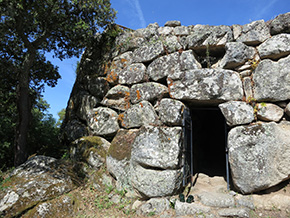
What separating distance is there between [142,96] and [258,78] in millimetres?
2985

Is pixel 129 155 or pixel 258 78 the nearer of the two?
pixel 258 78

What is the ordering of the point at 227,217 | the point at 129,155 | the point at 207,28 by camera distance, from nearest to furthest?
the point at 227,217 → the point at 129,155 → the point at 207,28

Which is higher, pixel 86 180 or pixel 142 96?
pixel 142 96

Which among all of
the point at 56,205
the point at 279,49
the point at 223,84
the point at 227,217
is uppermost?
the point at 279,49

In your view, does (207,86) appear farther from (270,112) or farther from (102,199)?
(102,199)

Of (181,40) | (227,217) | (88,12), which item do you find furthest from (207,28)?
(227,217)

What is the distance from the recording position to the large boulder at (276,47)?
4715mm

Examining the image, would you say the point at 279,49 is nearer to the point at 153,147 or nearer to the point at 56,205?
the point at 153,147

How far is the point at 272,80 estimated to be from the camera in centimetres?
467

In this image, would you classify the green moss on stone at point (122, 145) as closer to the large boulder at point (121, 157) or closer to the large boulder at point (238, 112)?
the large boulder at point (121, 157)

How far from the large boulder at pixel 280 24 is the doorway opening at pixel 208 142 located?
2741mm

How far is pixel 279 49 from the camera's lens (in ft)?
15.5

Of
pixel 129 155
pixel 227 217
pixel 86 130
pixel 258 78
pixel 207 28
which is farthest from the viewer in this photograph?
pixel 86 130

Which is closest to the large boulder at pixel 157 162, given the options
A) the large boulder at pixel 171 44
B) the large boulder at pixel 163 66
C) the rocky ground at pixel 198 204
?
the rocky ground at pixel 198 204
